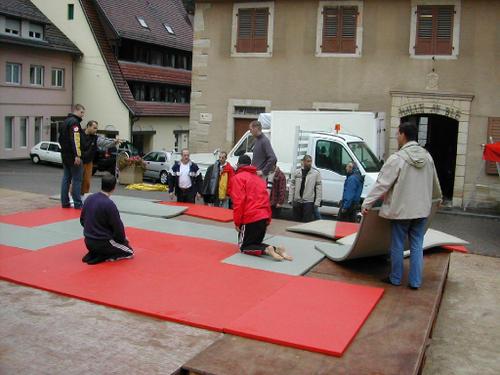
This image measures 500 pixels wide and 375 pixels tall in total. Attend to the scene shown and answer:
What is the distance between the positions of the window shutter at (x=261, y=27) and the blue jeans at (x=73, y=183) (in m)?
10.3

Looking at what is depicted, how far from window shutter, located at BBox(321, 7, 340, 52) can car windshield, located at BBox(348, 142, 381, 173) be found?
4856 millimetres

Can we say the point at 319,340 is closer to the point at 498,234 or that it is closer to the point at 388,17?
the point at 498,234

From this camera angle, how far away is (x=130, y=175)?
23703 millimetres

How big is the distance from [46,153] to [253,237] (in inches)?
1037

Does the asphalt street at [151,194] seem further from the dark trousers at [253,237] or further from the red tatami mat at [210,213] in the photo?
the dark trousers at [253,237]

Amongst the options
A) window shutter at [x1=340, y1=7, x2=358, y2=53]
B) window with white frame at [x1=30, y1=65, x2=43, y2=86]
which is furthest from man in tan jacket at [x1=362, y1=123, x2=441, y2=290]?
window with white frame at [x1=30, y1=65, x2=43, y2=86]

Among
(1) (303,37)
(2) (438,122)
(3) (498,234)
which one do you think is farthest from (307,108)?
(3) (498,234)

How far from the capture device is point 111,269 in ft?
23.2

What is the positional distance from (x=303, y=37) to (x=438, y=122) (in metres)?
5.44

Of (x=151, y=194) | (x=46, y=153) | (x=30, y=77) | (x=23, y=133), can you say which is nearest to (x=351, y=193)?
(x=151, y=194)

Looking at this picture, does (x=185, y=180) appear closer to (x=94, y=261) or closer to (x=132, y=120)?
(x=94, y=261)

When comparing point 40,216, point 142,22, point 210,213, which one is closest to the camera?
point 40,216

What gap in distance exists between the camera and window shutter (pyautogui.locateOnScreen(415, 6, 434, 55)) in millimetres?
18250

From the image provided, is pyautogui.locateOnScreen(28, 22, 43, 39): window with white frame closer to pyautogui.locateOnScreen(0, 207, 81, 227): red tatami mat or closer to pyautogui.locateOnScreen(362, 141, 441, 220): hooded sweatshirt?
pyautogui.locateOnScreen(0, 207, 81, 227): red tatami mat
